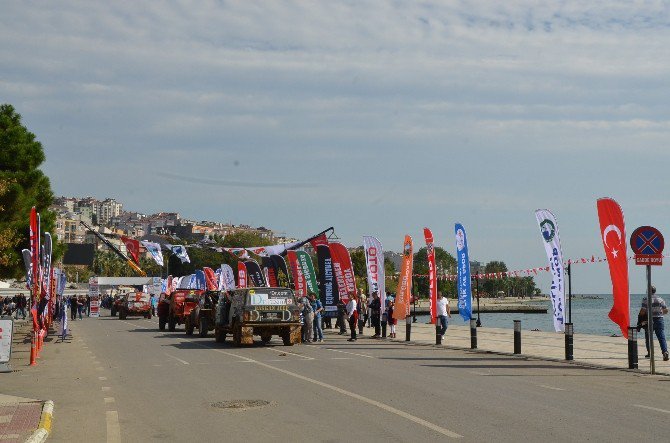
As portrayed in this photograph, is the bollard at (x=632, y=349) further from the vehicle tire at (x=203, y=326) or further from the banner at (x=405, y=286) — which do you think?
the vehicle tire at (x=203, y=326)

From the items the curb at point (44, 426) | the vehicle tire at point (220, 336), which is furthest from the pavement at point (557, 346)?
the curb at point (44, 426)

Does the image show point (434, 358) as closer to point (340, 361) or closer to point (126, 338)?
point (340, 361)

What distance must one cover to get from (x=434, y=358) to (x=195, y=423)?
11884 mm

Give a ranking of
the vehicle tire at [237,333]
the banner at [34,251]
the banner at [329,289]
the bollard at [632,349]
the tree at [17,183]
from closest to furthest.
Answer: the bollard at [632,349], the banner at [34,251], the vehicle tire at [237,333], the banner at [329,289], the tree at [17,183]

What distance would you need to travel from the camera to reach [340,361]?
20.9m

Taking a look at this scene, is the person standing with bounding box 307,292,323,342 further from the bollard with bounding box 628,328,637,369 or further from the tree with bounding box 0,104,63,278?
the tree with bounding box 0,104,63,278

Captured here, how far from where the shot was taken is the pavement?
66.0 feet

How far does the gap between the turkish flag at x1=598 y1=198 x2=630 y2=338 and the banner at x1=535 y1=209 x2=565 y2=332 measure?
11.2 feet

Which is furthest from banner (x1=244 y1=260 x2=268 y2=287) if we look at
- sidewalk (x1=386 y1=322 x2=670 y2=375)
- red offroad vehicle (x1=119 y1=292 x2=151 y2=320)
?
sidewalk (x1=386 y1=322 x2=670 y2=375)

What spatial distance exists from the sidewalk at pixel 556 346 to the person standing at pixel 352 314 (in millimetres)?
1889

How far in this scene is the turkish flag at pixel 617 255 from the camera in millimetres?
19266

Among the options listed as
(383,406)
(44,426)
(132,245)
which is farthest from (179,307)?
(132,245)

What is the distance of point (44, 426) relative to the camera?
1070 cm

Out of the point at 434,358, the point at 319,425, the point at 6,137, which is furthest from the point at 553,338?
the point at 6,137
